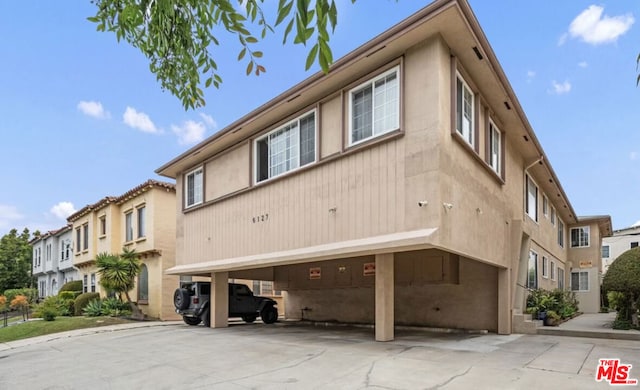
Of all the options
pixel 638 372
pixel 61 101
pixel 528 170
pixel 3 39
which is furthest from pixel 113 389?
pixel 528 170

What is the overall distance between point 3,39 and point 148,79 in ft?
9.01

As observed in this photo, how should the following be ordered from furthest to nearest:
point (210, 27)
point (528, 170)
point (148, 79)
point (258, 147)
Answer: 1. point (528, 170)
2. point (258, 147)
3. point (148, 79)
4. point (210, 27)

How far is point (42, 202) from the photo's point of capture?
2572 cm

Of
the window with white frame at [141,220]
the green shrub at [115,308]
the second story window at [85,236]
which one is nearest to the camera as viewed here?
the green shrub at [115,308]

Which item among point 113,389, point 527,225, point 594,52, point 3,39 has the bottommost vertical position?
point 113,389

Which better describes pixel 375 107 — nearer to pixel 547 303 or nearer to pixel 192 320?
pixel 547 303

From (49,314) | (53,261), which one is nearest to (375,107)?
(49,314)

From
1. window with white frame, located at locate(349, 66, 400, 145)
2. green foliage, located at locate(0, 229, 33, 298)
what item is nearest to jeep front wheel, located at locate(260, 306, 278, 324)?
window with white frame, located at locate(349, 66, 400, 145)

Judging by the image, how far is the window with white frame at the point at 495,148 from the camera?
515 inches

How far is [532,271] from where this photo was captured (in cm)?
1731

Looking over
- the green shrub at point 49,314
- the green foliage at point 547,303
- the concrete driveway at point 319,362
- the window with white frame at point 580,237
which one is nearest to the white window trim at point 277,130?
the concrete driveway at point 319,362

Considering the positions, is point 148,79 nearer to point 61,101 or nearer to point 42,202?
point 61,101

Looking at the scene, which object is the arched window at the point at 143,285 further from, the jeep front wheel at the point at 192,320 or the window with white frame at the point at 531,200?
the window with white frame at the point at 531,200

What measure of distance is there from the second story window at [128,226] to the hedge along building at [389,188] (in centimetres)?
769
